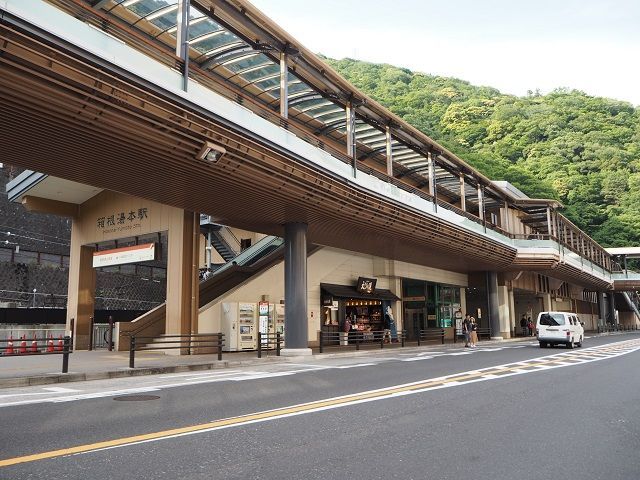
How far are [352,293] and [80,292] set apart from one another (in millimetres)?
13911

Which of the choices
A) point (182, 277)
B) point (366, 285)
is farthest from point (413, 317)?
point (182, 277)

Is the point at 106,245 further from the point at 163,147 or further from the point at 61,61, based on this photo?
the point at 61,61

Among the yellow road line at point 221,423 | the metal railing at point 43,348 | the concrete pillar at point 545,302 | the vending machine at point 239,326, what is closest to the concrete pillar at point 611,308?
the concrete pillar at point 545,302

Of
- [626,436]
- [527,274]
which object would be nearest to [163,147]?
[626,436]

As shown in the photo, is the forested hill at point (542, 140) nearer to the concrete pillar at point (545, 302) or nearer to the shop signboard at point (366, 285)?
the concrete pillar at point (545, 302)

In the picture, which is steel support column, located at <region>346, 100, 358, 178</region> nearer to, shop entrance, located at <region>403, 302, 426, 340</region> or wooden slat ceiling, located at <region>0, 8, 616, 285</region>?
wooden slat ceiling, located at <region>0, 8, 616, 285</region>

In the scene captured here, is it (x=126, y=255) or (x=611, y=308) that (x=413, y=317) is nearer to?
(x=126, y=255)

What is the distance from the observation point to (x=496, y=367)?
1540 centimetres

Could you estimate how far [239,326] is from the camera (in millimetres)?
22250

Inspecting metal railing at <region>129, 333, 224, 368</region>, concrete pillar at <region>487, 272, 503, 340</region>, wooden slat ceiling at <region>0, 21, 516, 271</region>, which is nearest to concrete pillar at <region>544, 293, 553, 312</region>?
concrete pillar at <region>487, 272, 503, 340</region>

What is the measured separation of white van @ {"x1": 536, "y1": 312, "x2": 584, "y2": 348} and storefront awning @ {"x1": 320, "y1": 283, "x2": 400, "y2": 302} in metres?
8.66

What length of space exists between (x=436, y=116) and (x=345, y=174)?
232 ft

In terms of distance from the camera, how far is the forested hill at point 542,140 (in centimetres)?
7900

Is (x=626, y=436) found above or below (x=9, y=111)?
below
